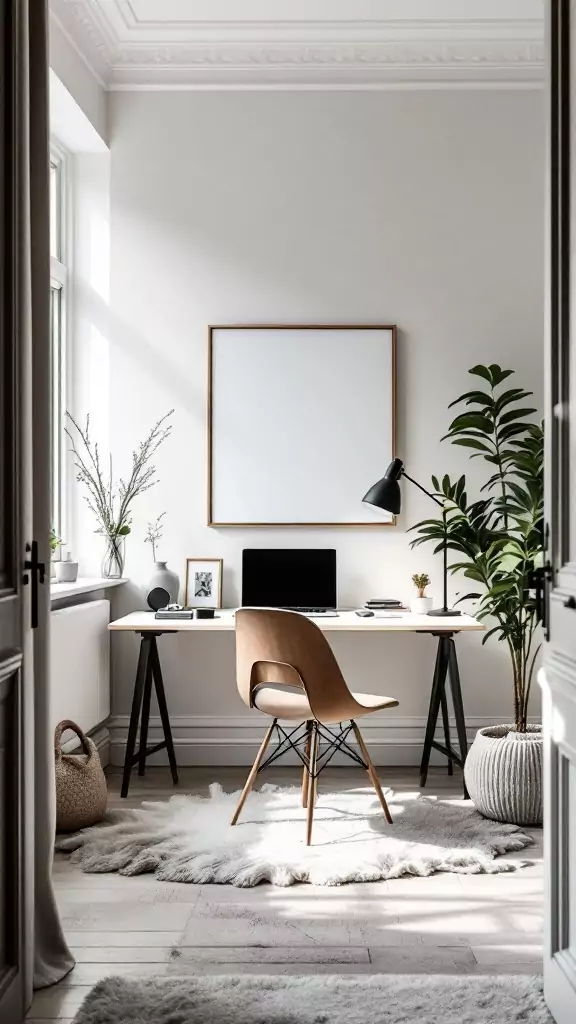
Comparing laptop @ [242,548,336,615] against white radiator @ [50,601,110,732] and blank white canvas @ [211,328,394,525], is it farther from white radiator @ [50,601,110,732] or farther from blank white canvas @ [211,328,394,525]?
white radiator @ [50,601,110,732]

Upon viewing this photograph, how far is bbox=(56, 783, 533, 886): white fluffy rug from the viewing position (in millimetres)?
2955

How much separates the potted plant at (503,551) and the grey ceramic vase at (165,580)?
1.08 metres

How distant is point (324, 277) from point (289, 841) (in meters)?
2.49

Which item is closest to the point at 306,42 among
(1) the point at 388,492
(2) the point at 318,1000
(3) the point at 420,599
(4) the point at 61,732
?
(1) the point at 388,492

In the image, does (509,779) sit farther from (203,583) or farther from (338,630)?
A: (203,583)

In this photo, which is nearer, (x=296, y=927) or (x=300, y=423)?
(x=296, y=927)

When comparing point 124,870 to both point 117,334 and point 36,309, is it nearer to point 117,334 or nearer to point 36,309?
point 36,309

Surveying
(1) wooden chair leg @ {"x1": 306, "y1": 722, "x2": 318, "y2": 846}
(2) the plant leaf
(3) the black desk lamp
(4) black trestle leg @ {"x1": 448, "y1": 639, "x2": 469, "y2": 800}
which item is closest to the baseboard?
(4) black trestle leg @ {"x1": 448, "y1": 639, "x2": 469, "y2": 800}

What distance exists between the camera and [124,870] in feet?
9.73

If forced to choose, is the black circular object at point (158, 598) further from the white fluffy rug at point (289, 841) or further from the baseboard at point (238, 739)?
the white fluffy rug at point (289, 841)

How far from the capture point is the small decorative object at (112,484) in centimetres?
432

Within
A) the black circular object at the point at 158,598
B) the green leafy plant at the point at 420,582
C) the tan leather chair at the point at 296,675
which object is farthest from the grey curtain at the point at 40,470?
the green leafy plant at the point at 420,582

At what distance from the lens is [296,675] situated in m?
3.34

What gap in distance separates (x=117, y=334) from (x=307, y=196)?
1.09 m
